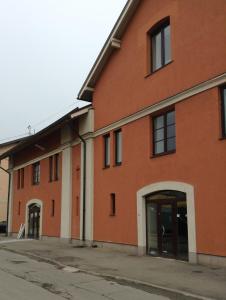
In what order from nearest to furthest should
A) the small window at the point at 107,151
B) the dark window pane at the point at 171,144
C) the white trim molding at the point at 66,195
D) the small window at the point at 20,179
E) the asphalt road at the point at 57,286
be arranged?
the asphalt road at the point at 57,286 < the dark window pane at the point at 171,144 < the small window at the point at 107,151 < the white trim molding at the point at 66,195 < the small window at the point at 20,179

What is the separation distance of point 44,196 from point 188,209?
45.3 feet

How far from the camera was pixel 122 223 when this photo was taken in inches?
714

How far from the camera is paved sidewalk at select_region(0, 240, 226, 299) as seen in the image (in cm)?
1004

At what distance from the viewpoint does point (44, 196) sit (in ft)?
87.4

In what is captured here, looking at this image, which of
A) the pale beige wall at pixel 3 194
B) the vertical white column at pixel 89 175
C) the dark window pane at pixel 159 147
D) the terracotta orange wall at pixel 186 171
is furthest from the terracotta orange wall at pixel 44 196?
the pale beige wall at pixel 3 194

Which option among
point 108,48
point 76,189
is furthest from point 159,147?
point 76,189

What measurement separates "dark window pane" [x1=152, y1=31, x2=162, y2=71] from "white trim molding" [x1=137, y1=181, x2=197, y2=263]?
450 cm

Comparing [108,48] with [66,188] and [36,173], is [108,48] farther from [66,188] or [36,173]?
[36,173]

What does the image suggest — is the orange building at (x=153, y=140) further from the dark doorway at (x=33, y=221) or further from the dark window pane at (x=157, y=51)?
the dark doorway at (x=33, y=221)

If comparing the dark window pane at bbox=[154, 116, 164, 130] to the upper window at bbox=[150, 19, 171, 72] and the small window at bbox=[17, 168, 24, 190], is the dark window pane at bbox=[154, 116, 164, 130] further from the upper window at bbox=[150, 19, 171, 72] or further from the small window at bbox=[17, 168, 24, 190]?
the small window at bbox=[17, 168, 24, 190]

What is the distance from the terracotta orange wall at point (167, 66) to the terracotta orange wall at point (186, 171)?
856 mm

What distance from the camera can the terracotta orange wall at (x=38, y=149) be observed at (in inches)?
995

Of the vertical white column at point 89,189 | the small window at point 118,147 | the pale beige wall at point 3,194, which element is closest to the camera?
the small window at point 118,147

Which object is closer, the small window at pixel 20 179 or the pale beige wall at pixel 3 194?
the small window at pixel 20 179
